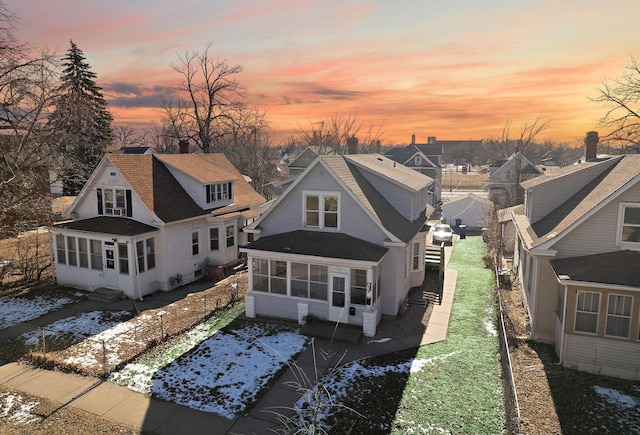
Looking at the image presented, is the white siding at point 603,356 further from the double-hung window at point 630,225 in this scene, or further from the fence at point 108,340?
the fence at point 108,340

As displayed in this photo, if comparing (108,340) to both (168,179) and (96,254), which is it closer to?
(96,254)

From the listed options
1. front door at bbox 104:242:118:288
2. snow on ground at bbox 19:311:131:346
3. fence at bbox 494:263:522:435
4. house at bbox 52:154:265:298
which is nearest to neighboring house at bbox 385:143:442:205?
house at bbox 52:154:265:298

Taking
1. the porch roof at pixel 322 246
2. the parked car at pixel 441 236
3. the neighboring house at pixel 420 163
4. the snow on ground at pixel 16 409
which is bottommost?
the snow on ground at pixel 16 409

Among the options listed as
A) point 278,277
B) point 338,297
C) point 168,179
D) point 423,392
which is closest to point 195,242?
point 168,179

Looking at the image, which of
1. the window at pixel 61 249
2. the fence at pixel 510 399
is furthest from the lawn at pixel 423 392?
the window at pixel 61 249

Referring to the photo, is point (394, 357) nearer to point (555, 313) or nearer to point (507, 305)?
point (555, 313)
